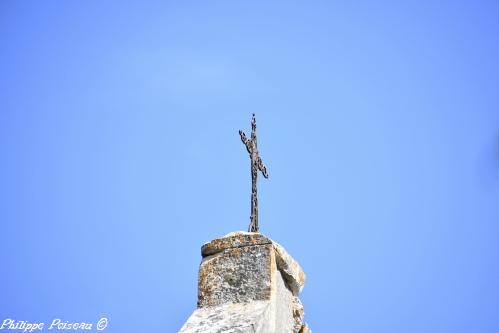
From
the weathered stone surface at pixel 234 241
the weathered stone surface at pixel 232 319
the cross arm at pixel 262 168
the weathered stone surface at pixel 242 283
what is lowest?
the weathered stone surface at pixel 232 319

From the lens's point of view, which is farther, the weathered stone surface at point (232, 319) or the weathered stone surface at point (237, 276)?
the weathered stone surface at point (237, 276)

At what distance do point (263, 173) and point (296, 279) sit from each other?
3.61 feet

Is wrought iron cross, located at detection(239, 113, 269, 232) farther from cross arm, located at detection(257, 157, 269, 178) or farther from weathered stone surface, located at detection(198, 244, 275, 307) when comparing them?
weathered stone surface, located at detection(198, 244, 275, 307)

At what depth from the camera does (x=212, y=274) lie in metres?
2.93

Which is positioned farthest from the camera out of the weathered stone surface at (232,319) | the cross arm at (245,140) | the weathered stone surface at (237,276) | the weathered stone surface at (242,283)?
the cross arm at (245,140)

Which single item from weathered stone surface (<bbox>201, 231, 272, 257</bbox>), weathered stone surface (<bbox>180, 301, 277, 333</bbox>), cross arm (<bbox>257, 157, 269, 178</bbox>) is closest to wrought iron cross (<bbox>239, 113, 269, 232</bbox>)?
cross arm (<bbox>257, 157, 269, 178</bbox>)

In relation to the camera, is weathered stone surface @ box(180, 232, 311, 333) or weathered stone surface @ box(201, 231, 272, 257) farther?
weathered stone surface @ box(201, 231, 272, 257)

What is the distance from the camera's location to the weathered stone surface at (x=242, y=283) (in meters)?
2.60

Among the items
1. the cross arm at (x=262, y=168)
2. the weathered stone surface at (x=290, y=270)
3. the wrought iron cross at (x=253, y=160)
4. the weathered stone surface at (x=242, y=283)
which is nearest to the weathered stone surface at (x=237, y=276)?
the weathered stone surface at (x=242, y=283)

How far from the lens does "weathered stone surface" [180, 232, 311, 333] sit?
2.60 meters

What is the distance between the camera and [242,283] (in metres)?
2.84

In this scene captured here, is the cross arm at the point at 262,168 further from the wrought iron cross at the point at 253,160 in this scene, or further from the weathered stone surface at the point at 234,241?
the weathered stone surface at the point at 234,241

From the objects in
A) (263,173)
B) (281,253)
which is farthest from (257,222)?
(263,173)

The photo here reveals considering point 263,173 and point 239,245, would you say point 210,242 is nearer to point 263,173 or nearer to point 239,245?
point 239,245
